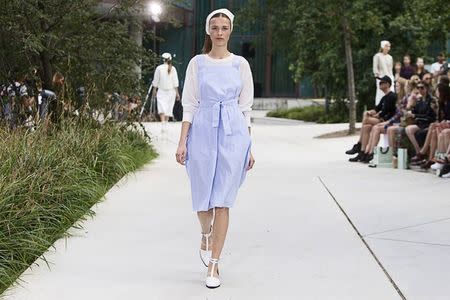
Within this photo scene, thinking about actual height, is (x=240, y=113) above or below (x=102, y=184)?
above

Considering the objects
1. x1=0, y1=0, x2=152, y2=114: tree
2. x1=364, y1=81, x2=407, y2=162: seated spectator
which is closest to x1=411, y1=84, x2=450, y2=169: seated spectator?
x1=364, y1=81, x2=407, y2=162: seated spectator

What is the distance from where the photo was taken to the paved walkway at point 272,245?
515 centimetres

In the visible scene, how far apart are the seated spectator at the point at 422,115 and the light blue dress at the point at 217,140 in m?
7.10

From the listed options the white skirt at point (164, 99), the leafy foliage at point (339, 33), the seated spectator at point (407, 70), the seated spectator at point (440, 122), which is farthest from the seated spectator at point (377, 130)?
the seated spectator at point (407, 70)

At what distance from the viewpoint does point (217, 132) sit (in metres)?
5.27

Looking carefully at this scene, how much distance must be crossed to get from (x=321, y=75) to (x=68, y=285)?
2058cm

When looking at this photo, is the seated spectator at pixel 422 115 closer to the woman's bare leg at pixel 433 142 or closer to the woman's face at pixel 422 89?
the woman's face at pixel 422 89

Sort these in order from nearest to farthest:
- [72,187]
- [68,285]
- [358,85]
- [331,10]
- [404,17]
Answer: [68,285] < [72,187] < [331,10] < [404,17] < [358,85]

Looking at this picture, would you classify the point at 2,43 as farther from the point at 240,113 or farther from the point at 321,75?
the point at 321,75

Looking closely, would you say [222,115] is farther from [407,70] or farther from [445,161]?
[407,70]

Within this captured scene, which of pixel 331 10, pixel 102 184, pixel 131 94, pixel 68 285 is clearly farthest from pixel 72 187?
pixel 331 10

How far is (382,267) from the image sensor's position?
18.9ft

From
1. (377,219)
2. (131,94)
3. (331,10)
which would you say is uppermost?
(331,10)

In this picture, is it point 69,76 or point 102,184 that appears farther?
point 69,76
